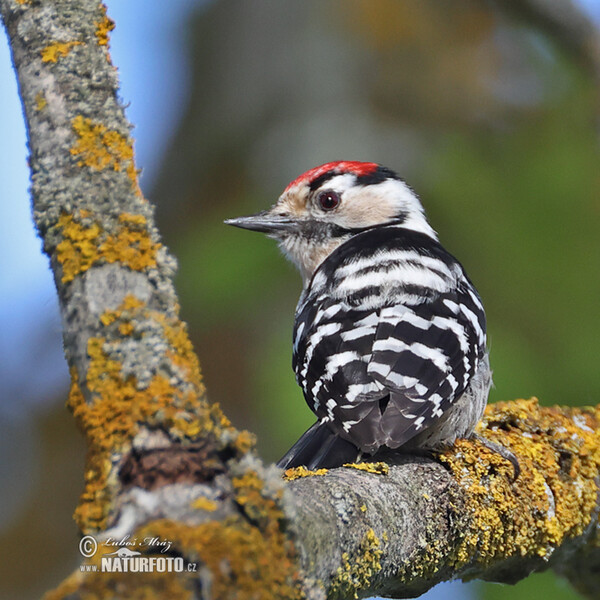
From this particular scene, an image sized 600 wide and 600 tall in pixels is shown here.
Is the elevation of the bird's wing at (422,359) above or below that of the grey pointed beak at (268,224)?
below

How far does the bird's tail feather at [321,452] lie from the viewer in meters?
2.48

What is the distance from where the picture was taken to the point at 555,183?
5246 mm

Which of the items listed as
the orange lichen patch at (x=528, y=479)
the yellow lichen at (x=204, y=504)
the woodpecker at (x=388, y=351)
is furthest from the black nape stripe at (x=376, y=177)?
the yellow lichen at (x=204, y=504)

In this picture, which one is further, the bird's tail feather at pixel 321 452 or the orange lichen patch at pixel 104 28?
the bird's tail feather at pixel 321 452

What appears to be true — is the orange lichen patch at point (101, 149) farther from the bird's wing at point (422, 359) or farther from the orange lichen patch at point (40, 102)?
the bird's wing at point (422, 359)

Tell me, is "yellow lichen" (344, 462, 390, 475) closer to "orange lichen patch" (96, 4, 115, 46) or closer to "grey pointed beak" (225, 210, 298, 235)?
"orange lichen patch" (96, 4, 115, 46)

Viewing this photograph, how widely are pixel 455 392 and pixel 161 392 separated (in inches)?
62.2

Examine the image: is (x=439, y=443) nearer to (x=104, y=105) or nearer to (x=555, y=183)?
(x=104, y=105)

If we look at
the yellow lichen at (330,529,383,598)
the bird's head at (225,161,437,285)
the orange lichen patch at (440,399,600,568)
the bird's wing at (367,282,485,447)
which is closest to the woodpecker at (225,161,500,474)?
the bird's wing at (367,282,485,447)

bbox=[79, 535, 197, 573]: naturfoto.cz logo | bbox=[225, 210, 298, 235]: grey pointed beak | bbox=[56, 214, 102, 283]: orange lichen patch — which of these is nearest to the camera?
bbox=[79, 535, 197, 573]: naturfoto.cz logo

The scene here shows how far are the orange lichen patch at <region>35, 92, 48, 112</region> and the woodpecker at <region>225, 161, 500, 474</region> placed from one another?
4.38 feet

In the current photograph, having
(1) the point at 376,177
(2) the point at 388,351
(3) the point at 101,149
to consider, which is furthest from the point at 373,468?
(1) the point at 376,177

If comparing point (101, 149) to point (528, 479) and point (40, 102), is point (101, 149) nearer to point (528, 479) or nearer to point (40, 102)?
point (40, 102)

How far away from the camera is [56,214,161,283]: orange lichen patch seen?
4.87ft
